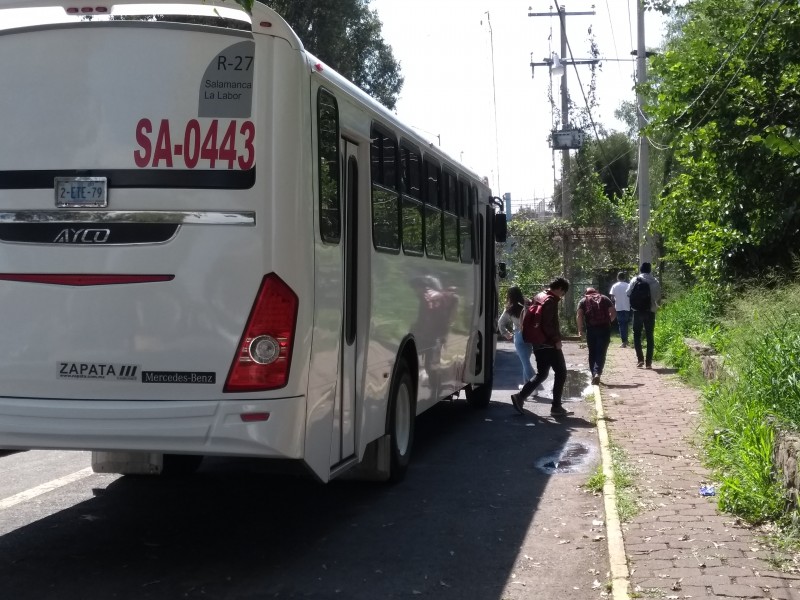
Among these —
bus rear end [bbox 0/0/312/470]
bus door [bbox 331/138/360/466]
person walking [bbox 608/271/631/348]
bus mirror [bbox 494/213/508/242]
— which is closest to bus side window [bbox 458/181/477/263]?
bus mirror [bbox 494/213/508/242]

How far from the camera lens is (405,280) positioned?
9.55 meters

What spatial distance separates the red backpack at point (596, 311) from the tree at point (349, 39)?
14193mm

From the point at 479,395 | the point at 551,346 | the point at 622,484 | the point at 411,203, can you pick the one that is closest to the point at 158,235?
Result: the point at 411,203

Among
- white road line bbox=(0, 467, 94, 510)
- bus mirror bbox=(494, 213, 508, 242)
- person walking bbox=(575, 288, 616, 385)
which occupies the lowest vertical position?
white road line bbox=(0, 467, 94, 510)

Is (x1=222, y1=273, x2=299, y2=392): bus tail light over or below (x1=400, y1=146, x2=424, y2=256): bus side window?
below

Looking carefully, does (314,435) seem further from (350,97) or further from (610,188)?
(610,188)

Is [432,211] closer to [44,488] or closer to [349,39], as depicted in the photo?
[44,488]

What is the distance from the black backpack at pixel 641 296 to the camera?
1958 cm

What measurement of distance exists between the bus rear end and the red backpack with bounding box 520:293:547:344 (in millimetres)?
7826

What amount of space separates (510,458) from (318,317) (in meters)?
4.94

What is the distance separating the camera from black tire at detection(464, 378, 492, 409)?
15188 millimetres

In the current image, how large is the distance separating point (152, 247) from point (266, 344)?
0.88 m

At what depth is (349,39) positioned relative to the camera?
32.1m

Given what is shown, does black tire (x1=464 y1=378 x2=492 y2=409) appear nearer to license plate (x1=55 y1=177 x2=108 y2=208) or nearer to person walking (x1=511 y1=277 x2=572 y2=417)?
person walking (x1=511 y1=277 x2=572 y2=417)
